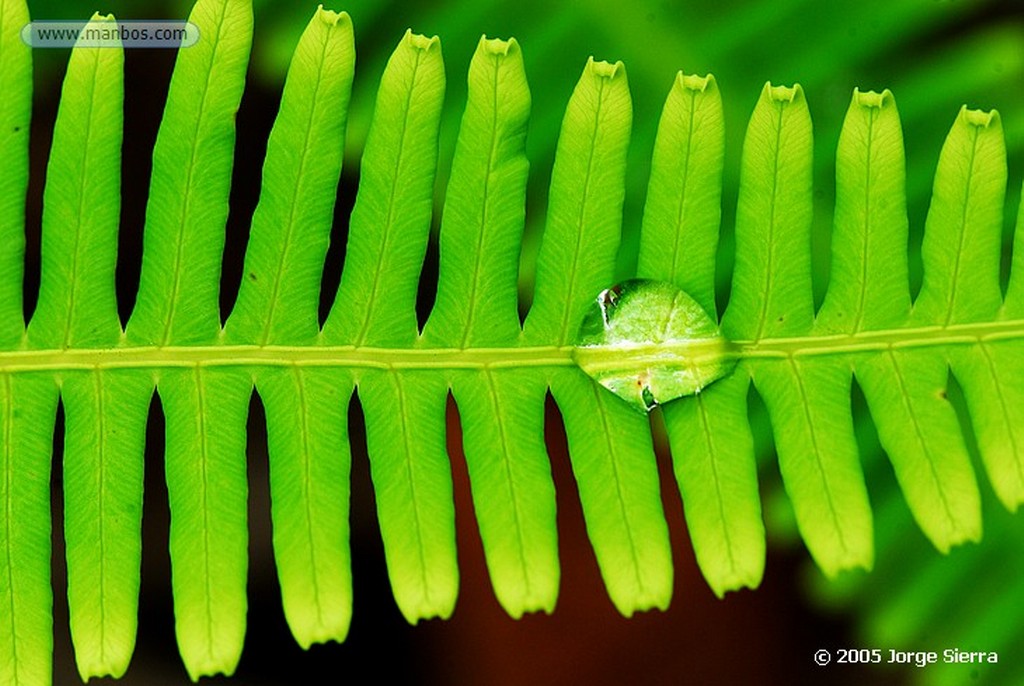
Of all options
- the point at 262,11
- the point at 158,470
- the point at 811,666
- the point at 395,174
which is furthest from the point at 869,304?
the point at 158,470

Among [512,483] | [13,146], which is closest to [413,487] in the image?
[512,483]

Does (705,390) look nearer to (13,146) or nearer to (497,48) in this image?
(497,48)

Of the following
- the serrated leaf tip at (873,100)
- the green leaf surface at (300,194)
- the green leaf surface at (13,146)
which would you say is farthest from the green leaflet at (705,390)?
the green leaf surface at (13,146)

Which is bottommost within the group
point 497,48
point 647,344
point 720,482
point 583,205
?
point 720,482

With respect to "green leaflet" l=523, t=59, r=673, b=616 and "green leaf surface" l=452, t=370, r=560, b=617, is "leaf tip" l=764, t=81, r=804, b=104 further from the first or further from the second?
"green leaf surface" l=452, t=370, r=560, b=617

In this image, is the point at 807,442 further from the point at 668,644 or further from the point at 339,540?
the point at 668,644
